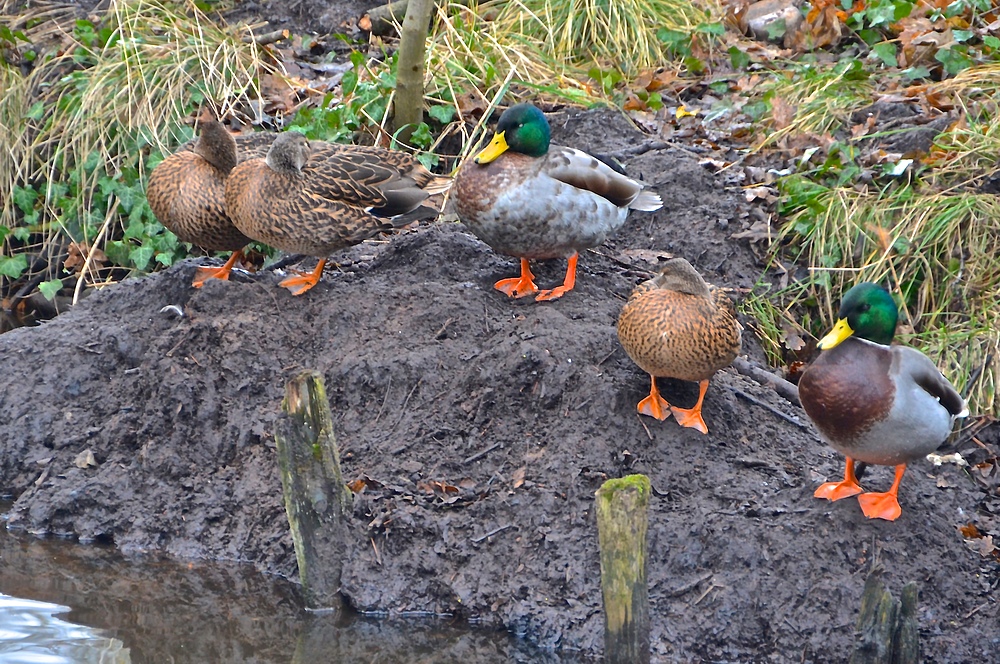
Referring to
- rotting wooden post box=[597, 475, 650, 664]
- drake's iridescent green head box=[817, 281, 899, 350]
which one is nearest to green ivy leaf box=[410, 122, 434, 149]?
drake's iridescent green head box=[817, 281, 899, 350]

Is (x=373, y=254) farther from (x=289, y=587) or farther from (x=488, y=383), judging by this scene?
(x=289, y=587)

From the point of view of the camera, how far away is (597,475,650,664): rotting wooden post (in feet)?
10.3

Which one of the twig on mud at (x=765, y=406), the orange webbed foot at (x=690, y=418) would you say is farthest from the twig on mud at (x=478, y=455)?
the twig on mud at (x=765, y=406)

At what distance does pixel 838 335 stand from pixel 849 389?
Result: 21 centimetres

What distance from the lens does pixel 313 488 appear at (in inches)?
157

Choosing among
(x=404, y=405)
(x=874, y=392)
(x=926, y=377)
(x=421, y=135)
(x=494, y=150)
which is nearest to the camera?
(x=874, y=392)

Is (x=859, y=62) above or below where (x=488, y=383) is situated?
above

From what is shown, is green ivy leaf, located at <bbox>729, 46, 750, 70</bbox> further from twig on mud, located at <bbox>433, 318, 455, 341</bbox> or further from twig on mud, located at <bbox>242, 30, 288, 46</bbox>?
twig on mud, located at <bbox>433, 318, 455, 341</bbox>

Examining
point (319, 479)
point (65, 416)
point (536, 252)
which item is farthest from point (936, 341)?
point (65, 416)

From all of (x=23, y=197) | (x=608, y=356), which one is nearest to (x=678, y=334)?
(x=608, y=356)

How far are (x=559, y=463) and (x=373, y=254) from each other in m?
2.22

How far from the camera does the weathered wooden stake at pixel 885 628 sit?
323 centimetres

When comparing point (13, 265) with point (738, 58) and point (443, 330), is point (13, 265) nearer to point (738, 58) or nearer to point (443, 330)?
point (443, 330)

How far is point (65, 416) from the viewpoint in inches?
206
